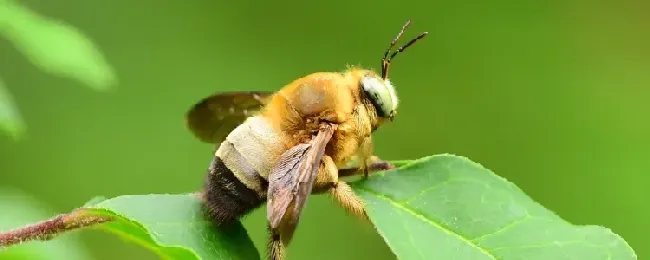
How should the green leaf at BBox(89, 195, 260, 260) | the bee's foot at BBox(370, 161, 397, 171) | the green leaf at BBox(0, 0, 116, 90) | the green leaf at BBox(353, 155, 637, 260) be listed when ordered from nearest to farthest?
the green leaf at BBox(89, 195, 260, 260)
the green leaf at BBox(353, 155, 637, 260)
the bee's foot at BBox(370, 161, 397, 171)
the green leaf at BBox(0, 0, 116, 90)

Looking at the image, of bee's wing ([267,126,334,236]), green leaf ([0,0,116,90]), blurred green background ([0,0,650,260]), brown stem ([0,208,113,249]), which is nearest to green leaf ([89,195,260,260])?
brown stem ([0,208,113,249])

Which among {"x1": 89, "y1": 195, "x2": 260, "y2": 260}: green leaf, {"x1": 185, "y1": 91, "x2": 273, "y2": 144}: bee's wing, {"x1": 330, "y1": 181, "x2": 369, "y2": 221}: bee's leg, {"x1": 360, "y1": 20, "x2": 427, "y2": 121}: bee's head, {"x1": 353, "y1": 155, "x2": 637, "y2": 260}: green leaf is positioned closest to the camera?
{"x1": 89, "y1": 195, "x2": 260, "y2": 260}: green leaf

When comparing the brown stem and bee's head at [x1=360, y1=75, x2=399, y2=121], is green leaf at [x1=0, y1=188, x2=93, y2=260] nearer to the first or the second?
the brown stem

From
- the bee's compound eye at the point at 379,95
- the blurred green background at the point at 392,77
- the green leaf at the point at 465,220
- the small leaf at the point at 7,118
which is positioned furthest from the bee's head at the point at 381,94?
the blurred green background at the point at 392,77

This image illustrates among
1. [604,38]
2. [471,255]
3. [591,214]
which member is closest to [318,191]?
[471,255]

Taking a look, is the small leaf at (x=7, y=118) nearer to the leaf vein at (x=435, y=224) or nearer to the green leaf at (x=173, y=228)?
the green leaf at (x=173, y=228)

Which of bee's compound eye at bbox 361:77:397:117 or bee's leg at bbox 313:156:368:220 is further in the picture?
bee's compound eye at bbox 361:77:397:117

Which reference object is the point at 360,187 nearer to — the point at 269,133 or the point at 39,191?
the point at 269,133
